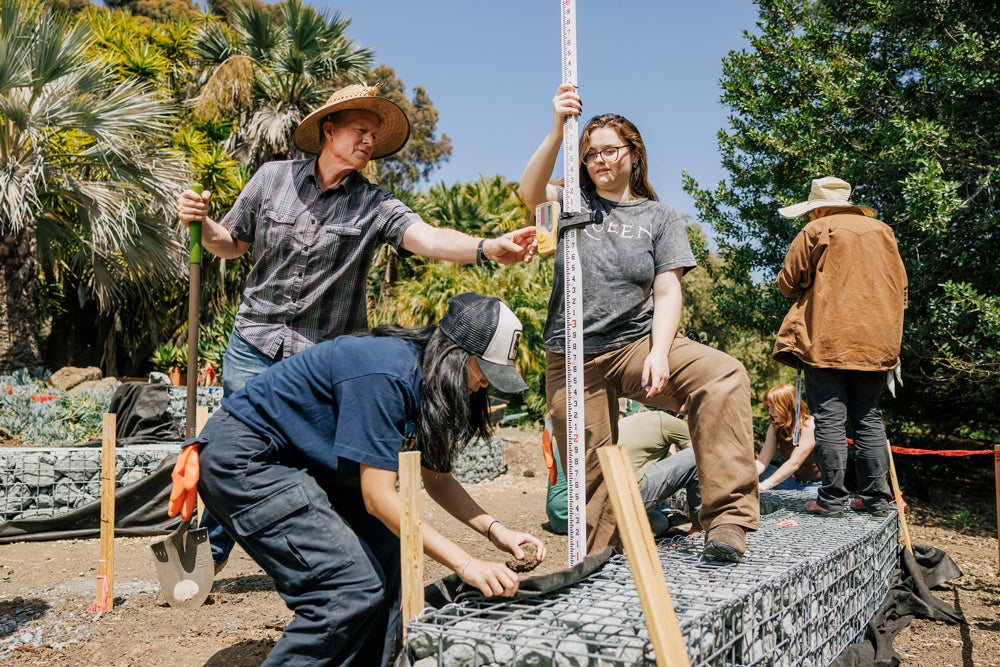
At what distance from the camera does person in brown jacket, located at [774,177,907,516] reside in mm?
4117

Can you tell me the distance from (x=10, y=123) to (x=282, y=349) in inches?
289

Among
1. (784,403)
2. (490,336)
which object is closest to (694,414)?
(490,336)

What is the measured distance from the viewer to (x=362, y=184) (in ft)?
11.1

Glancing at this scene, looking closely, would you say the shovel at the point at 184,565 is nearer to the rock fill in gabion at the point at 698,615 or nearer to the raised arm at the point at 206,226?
the raised arm at the point at 206,226

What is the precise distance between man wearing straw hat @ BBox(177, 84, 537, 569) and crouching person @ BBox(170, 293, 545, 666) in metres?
0.84

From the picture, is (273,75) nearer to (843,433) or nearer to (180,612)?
(180,612)

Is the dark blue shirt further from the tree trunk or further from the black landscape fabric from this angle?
the tree trunk

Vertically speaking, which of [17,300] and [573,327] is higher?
[17,300]

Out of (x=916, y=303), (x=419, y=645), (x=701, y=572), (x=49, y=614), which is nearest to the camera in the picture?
(x=419, y=645)

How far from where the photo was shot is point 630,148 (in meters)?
3.17

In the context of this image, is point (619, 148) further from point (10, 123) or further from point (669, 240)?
point (10, 123)

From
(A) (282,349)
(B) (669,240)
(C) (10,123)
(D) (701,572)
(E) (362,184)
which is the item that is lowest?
(D) (701,572)

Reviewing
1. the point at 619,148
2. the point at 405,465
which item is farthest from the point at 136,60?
the point at 405,465

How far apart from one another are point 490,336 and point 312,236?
1340mm
